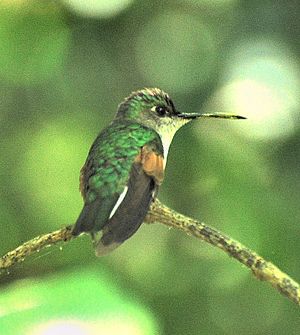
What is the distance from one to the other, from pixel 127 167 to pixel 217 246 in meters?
→ 0.47

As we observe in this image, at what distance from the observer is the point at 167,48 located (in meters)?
2.75

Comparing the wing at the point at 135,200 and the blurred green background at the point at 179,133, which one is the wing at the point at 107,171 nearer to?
the wing at the point at 135,200

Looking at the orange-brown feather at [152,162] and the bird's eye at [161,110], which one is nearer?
the orange-brown feather at [152,162]

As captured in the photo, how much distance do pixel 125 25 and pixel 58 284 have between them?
6.96ft

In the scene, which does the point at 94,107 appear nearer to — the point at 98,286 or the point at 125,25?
the point at 125,25

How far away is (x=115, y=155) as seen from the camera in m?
1.26

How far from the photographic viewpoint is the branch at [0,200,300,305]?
2.30 ft

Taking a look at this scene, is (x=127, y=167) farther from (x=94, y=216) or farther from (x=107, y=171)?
(x=94, y=216)

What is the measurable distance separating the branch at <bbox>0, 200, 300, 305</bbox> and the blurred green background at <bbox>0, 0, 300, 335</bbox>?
0.86 m

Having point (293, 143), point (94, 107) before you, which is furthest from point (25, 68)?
point (293, 143)

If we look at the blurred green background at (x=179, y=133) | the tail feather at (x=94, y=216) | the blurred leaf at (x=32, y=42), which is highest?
the tail feather at (x=94, y=216)

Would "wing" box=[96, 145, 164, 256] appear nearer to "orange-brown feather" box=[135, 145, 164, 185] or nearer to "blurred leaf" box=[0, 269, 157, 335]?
"orange-brown feather" box=[135, 145, 164, 185]

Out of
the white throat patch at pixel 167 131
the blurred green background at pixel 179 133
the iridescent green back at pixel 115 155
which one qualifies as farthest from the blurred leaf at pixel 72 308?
the blurred green background at pixel 179 133

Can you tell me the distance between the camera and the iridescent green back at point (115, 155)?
1093 mm
